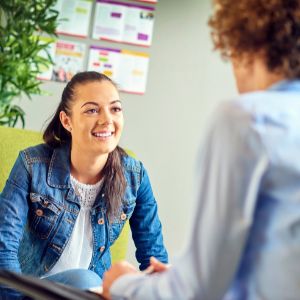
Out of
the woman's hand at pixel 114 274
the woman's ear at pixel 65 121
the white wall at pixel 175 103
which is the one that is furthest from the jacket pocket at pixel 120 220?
the white wall at pixel 175 103

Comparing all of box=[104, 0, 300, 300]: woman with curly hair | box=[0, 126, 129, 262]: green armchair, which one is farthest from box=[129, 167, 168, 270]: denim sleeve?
box=[104, 0, 300, 300]: woman with curly hair

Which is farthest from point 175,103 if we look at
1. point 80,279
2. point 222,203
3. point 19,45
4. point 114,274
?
point 222,203

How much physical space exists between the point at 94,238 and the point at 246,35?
1.21 meters

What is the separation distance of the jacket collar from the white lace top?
0.03m

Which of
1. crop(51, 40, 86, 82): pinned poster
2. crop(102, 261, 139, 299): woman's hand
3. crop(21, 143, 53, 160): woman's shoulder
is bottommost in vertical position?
crop(102, 261, 139, 299): woman's hand

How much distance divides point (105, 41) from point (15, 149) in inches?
65.2

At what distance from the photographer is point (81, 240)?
6.54 feet

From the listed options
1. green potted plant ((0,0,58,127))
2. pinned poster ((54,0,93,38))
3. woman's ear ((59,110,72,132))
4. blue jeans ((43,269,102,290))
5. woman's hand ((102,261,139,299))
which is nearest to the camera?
woman's hand ((102,261,139,299))

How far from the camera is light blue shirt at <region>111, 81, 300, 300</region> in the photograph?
810 mm

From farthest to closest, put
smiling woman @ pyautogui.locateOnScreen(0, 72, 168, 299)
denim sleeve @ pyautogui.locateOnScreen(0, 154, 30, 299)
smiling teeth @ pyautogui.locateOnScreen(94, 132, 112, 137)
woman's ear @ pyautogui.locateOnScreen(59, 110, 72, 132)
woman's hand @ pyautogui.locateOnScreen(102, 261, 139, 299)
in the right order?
woman's ear @ pyautogui.locateOnScreen(59, 110, 72, 132) → smiling teeth @ pyautogui.locateOnScreen(94, 132, 112, 137) → smiling woman @ pyautogui.locateOnScreen(0, 72, 168, 299) → denim sleeve @ pyautogui.locateOnScreen(0, 154, 30, 299) → woman's hand @ pyautogui.locateOnScreen(102, 261, 139, 299)

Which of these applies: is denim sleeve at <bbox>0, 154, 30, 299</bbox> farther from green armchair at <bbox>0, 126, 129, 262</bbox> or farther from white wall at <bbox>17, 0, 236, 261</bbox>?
white wall at <bbox>17, 0, 236, 261</bbox>

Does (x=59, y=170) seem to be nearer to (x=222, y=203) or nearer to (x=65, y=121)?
(x=65, y=121)

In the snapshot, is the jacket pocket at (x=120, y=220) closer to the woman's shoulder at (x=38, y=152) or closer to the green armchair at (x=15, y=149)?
the green armchair at (x=15, y=149)

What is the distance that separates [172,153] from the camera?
3770 mm
